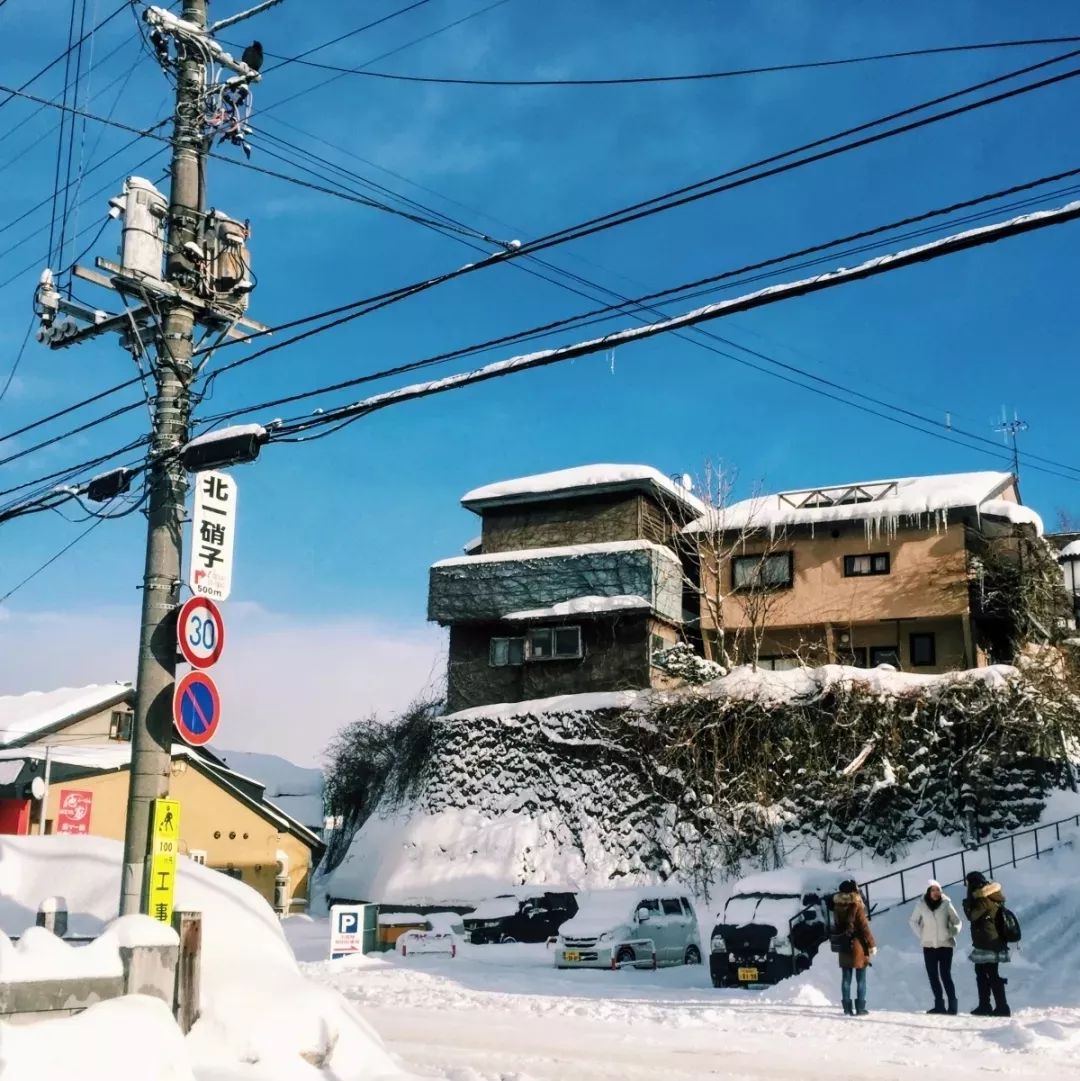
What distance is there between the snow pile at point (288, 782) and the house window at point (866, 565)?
30.6 metres

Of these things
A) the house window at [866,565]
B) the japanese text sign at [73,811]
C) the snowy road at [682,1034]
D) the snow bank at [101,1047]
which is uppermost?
the house window at [866,565]

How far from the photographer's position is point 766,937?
57.6 ft

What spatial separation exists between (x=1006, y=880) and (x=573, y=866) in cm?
1218

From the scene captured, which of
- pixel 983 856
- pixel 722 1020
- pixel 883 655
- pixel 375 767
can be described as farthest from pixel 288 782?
pixel 722 1020

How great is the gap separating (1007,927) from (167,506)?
1113 cm

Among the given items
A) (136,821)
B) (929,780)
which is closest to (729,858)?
(929,780)

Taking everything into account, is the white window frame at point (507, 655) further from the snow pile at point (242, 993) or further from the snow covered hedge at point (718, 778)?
the snow pile at point (242, 993)

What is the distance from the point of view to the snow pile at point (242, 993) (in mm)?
9227

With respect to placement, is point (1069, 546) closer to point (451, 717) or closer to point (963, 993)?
point (451, 717)

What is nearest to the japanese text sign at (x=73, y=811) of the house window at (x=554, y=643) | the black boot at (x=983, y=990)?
the house window at (x=554, y=643)

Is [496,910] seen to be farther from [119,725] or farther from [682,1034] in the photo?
[119,725]

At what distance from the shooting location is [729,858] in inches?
1169

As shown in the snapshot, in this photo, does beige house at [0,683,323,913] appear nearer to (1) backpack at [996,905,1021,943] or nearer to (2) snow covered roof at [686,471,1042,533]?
(2) snow covered roof at [686,471,1042,533]

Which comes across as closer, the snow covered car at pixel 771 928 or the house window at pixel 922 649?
the snow covered car at pixel 771 928
